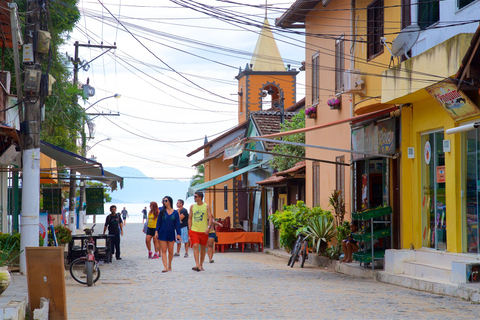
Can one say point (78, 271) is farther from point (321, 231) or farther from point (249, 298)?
point (321, 231)

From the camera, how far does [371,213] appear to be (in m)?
14.4

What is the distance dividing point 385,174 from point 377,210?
138 centimetres

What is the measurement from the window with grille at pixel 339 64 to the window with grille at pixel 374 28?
241cm

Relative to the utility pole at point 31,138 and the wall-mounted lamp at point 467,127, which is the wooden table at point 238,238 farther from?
the wall-mounted lamp at point 467,127

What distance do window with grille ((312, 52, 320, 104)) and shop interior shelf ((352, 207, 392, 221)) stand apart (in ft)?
24.7

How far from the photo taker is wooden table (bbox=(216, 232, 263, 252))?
2583cm

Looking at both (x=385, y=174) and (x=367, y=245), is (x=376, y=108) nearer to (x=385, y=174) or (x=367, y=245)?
(x=385, y=174)

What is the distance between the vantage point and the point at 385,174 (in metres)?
Answer: 15.6

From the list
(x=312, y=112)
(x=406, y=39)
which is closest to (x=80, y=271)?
(x=406, y=39)

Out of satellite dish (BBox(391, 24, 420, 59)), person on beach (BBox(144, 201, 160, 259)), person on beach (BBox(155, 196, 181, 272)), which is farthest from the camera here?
person on beach (BBox(144, 201, 160, 259))

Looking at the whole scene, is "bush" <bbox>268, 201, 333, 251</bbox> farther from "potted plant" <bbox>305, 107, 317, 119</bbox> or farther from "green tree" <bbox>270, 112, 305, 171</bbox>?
"green tree" <bbox>270, 112, 305, 171</bbox>

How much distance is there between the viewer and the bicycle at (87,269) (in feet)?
42.1

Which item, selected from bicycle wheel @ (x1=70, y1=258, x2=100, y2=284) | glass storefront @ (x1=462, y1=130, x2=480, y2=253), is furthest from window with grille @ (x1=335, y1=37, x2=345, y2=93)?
bicycle wheel @ (x1=70, y1=258, x2=100, y2=284)

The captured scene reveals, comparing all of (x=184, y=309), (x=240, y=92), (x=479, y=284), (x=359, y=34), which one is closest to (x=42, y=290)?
(x=184, y=309)
